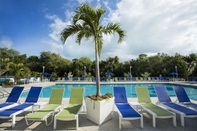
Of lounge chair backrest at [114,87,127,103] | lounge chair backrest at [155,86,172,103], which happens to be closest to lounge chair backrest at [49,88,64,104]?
lounge chair backrest at [114,87,127,103]

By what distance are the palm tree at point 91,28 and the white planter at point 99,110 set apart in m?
0.48

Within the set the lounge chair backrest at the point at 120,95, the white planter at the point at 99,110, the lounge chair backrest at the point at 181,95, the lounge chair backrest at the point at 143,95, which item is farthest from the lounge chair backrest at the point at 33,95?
the lounge chair backrest at the point at 181,95

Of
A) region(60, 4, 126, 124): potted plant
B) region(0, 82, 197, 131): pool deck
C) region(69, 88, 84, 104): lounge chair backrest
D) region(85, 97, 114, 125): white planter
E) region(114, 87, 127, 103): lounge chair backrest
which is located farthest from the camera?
region(114, 87, 127, 103): lounge chair backrest

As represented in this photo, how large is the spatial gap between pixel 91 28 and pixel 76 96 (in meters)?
2.60

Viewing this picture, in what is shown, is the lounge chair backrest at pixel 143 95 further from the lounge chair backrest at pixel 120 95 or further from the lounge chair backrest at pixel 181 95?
the lounge chair backrest at pixel 181 95

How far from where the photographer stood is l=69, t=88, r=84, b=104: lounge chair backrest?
404cm

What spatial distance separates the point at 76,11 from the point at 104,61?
2209 cm

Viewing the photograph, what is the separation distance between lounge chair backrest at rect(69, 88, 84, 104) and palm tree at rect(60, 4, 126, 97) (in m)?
0.77

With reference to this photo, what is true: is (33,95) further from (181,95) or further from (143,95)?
(181,95)

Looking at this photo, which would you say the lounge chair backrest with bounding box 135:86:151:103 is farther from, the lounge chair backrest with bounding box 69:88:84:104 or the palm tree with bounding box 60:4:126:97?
the lounge chair backrest with bounding box 69:88:84:104

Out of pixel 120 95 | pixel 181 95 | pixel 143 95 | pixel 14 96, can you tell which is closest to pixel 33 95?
pixel 14 96

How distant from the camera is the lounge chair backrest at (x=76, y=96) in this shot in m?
4.04

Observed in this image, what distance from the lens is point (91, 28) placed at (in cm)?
407

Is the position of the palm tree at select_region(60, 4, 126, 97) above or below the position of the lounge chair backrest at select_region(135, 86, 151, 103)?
above
